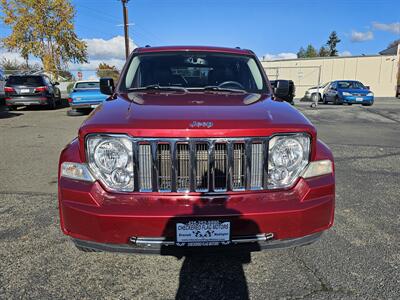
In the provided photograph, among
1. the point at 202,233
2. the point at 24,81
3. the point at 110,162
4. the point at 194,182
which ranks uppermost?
the point at 24,81

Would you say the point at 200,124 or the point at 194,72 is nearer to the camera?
the point at 200,124

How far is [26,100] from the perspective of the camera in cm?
1599

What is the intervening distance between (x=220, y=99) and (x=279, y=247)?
4.40 ft

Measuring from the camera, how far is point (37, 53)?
39531 mm

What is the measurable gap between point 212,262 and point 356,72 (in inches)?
1570

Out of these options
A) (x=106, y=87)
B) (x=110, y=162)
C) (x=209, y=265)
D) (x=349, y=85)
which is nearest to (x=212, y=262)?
(x=209, y=265)

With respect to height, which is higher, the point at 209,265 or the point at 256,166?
the point at 256,166

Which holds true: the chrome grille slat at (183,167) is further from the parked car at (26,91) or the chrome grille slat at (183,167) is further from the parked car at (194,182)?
the parked car at (26,91)

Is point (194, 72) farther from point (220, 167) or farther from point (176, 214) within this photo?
point (176, 214)

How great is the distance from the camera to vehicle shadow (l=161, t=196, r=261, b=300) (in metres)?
2.31

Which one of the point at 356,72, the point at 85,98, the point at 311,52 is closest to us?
the point at 85,98

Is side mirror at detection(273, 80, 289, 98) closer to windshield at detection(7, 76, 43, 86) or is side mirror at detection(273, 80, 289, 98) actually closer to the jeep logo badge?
the jeep logo badge

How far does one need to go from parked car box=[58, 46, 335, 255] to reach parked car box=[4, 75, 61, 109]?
15.1 meters

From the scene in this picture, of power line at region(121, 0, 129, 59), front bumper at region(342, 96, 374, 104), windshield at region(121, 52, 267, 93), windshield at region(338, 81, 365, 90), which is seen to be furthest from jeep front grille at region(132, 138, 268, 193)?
power line at region(121, 0, 129, 59)
